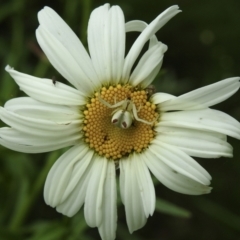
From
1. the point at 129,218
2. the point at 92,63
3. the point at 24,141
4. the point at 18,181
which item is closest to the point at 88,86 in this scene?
the point at 92,63

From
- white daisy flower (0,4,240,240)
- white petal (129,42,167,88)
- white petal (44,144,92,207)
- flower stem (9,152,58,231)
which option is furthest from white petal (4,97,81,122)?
flower stem (9,152,58,231)

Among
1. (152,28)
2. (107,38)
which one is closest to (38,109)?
(107,38)

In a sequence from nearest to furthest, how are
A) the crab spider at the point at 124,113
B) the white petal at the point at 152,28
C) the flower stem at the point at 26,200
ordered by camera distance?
the white petal at the point at 152,28
the crab spider at the point at 124,113
the flower stem at the point at 26,200

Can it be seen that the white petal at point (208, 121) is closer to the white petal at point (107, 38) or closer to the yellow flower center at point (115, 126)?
the yellow flower center at point (115, 126)

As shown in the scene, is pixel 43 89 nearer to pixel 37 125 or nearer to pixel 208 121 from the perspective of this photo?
pixel 37 125

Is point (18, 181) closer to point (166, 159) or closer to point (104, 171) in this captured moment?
point (104, 171)

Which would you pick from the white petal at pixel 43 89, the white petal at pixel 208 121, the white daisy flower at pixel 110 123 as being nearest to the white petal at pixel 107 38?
the white daisy flower at pixel 110 123

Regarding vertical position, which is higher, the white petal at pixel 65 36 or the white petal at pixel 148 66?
the white petal at pixel 65 36
